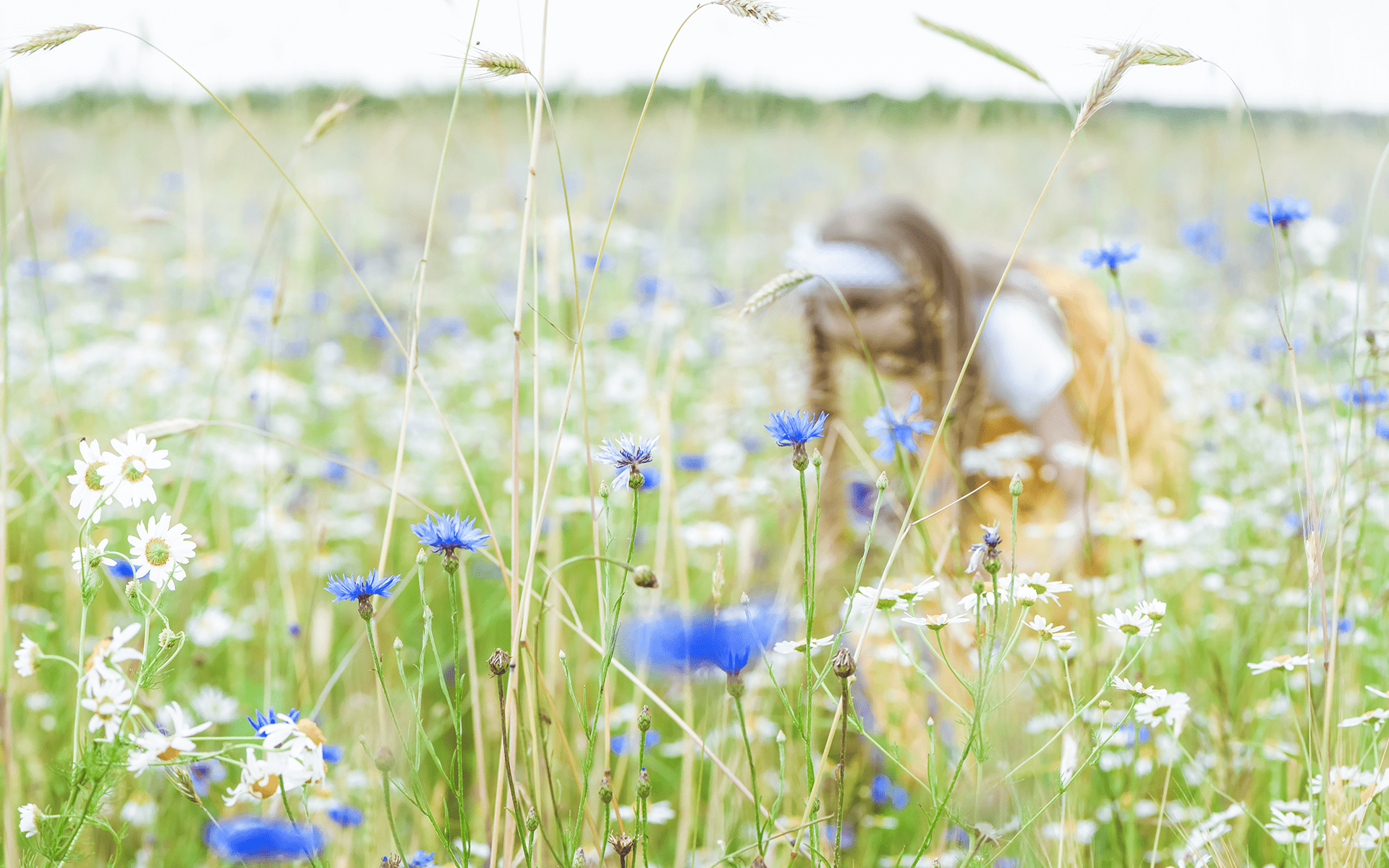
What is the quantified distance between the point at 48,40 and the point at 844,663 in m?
0.58

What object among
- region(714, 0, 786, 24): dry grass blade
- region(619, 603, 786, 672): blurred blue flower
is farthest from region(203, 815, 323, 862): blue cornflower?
region(714, 0, 786, 24): dry grass blade

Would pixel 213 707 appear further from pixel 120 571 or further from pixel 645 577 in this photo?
pixel 645 577

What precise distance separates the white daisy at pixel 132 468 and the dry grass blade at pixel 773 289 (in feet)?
1.14

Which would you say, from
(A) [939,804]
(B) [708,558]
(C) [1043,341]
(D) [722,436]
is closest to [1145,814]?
(A) [939,804]

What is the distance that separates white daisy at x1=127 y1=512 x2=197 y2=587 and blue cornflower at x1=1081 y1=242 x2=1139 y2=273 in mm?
688

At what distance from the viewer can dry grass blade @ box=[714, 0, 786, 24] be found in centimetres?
52

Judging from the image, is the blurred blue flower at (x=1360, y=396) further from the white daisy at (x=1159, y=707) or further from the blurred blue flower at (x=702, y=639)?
the blurred blue flower at (x=702, y=639)

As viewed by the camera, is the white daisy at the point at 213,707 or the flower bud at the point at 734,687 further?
the white daisy at the point at 213,707

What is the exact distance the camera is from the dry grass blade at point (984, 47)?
586mm

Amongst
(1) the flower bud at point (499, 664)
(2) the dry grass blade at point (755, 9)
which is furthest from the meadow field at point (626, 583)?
(2) the dry grass blade at point (755, 9)

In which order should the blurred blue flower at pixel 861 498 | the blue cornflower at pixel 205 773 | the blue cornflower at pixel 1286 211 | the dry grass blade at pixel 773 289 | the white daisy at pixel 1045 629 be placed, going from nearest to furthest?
1. the white daisy at pixel 1045 629
2. the dry grass blade at pixel 773 289
3. the blue cornflower at pixel 205 773
4. the blue cornflower at pixel 1286 211
5. the blurred blue flower at pixel 861 498

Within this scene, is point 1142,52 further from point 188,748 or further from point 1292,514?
point 1292,514

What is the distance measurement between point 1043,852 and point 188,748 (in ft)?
1.60

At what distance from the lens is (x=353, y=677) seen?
3.42 feet
